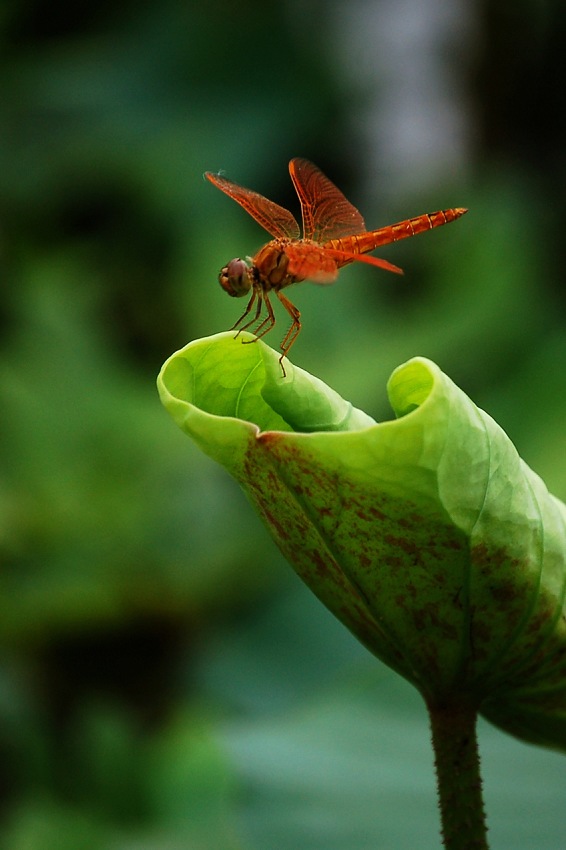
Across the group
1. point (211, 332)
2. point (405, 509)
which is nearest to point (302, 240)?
point (405, 509)

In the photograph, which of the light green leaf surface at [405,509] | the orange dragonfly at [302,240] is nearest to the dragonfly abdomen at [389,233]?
the orange dragonfly at [302,240]

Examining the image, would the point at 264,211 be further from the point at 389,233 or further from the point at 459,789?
the point at 459,789

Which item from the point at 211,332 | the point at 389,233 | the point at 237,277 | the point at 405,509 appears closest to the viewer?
the point at 405,509

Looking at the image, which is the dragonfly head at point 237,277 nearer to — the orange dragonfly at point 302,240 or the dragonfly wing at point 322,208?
the orange dragonfly at point 302,240

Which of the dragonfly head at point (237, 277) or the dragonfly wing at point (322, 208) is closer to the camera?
the dragonfly head at point (237, 277)

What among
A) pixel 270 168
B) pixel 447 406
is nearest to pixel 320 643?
pixel 447 406

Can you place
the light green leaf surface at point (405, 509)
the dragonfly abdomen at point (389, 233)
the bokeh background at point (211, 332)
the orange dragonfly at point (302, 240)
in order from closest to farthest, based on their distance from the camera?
the light green leaf surface at point (405, 509), the orange dragonfly at point (302, 240), the dragonfly abdomen at point (389, 233), the bokeh background at point (211, 332)

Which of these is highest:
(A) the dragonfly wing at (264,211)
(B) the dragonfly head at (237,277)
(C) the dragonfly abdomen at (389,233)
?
(C) the dragonfly abdomen at (389,233)

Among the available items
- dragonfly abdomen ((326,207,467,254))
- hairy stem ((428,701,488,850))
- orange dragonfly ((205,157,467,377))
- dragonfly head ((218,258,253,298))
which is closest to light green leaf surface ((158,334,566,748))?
hairy stem ((428,701,488,850))
